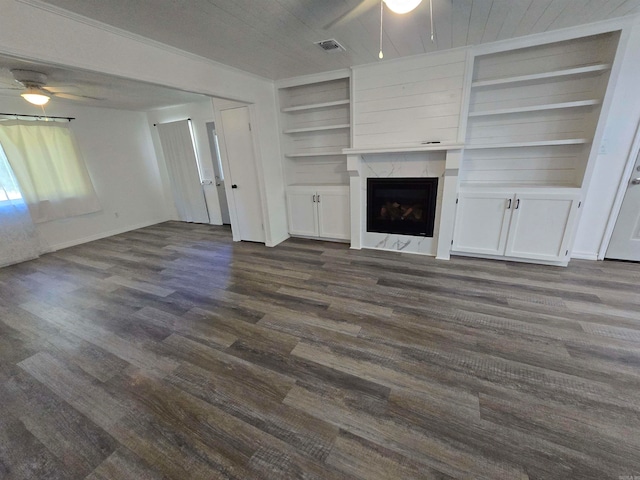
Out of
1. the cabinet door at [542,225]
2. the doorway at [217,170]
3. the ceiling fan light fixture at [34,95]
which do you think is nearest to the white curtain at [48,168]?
the ceiling fan light fixture at [34,95]

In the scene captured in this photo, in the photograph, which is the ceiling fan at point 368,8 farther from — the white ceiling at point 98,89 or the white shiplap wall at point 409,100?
the white ceiling at point 98,89

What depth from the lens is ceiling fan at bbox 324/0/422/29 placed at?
143cm

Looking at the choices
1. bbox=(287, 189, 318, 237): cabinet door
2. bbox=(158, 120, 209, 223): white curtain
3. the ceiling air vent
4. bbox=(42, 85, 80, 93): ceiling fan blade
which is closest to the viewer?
the ceiling air vent

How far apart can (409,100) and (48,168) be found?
18.7 feet

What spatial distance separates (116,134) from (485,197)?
667 centimetres

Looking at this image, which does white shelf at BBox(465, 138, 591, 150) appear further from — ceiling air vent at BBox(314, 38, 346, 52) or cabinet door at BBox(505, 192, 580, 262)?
ceiling air vent at BBox(314, 38, 346, 52)

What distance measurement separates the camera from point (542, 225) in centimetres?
303

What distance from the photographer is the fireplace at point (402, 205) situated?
3475 millimetres

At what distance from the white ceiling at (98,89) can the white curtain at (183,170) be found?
0.54 m

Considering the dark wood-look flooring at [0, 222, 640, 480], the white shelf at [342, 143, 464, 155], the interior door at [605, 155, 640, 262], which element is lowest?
the dark wood-look flooring at [0, 222, 640, 480]

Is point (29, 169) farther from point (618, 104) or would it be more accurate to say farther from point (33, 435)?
point (618, 104)

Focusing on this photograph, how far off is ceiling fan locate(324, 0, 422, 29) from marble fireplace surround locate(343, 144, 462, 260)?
1485 mm

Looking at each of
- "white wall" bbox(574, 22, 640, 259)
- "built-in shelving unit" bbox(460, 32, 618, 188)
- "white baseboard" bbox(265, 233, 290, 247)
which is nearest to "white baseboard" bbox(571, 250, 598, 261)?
"white wall" bbox(574, 22, 640, 259)

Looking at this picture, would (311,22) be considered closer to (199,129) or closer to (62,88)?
(62,88)
